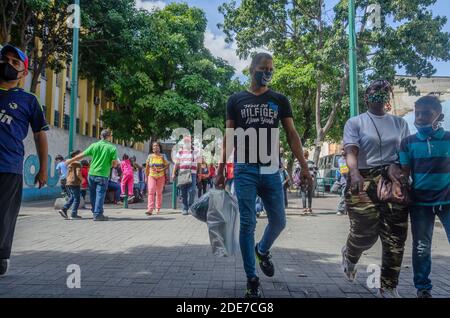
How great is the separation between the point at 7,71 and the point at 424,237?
141 inches

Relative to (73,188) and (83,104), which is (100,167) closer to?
(73,188)

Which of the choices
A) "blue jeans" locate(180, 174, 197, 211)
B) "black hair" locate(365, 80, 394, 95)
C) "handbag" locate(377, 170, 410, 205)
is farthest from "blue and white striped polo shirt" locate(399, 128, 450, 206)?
"blue jeans" locate(180, 174, 197, 211)

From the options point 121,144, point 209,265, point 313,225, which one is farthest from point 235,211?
point 121,144

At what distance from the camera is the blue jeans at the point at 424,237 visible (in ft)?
10.3

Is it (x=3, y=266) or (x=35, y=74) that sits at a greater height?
(x=35, y=74)

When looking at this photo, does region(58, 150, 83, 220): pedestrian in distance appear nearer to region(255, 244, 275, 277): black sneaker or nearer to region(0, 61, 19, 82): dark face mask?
region(0, 61, 19, 82): dark face mask

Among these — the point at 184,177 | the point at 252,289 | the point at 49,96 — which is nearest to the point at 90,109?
the point at 49,96

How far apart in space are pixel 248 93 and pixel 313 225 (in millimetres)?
5561

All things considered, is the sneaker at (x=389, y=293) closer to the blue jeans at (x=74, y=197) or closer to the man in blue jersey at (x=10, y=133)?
the man in blue jersey at (x=10, y=133)

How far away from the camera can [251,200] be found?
329 centimetres

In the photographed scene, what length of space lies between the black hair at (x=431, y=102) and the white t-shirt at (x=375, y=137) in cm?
19

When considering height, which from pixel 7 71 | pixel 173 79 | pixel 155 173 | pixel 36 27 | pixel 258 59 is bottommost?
pixel 155 173
